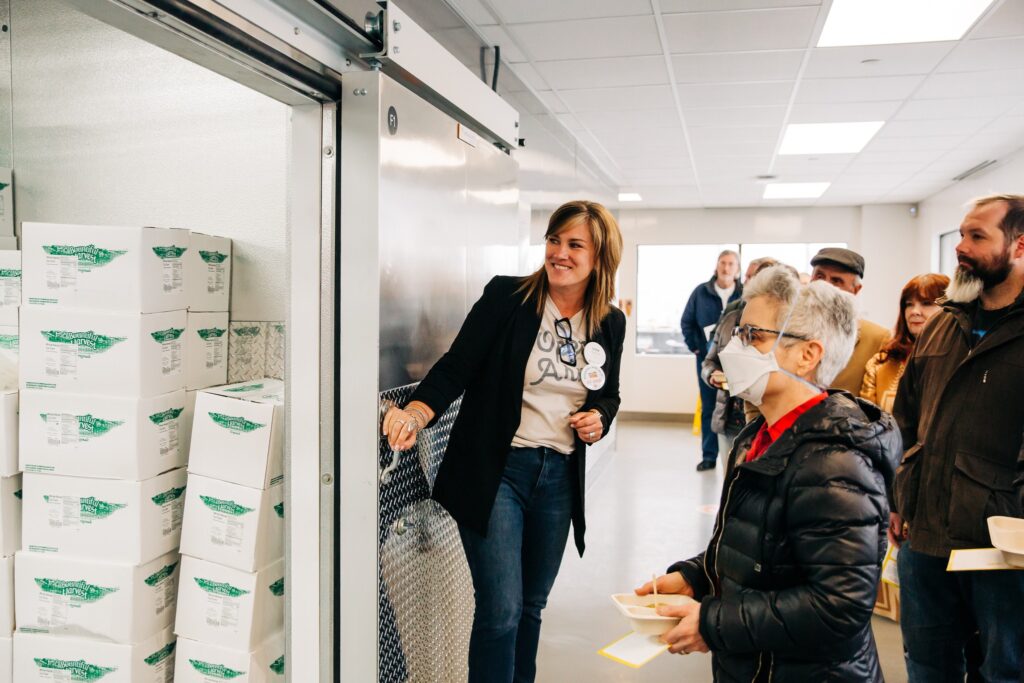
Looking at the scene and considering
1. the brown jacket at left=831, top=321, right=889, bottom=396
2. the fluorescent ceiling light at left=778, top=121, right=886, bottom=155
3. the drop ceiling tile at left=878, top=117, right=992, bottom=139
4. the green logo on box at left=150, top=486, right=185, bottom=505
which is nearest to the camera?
the green logo on box at left=150, top=486, right=185, bottom=505

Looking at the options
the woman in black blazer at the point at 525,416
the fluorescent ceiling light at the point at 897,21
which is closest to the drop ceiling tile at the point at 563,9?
the fluorescent ceiling light at the point at 897,21

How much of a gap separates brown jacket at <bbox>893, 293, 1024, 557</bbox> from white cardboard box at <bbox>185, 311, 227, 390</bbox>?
2.17 meters

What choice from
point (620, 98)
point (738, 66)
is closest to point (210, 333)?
point (738, 66)

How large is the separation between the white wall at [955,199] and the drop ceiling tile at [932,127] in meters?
0.55

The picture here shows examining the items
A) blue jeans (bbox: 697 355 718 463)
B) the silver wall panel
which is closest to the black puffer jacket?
the silver wall panel

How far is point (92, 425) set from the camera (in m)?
2.24

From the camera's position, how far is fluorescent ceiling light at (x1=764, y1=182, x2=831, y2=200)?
26.7 feet

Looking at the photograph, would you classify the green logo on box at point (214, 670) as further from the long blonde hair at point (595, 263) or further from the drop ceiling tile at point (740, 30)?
the drop ceiling tile at point (740, 30)

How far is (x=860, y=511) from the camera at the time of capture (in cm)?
125

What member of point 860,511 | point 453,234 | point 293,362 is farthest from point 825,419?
point 453,234

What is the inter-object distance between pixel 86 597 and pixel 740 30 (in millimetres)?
3412

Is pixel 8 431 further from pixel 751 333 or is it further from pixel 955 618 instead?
pixel 955 618

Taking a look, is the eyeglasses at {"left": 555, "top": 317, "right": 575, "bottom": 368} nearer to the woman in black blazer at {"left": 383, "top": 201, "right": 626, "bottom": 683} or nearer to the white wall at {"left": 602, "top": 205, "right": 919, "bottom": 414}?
the woman in black blazer at {"left": 383, "top": 201, "right": 626, "bottom": 683}

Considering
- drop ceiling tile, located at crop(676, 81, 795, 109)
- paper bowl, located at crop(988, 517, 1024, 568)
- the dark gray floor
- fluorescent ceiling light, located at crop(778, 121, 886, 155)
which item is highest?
fluorescent ceiling light, located at crop(778, 121, 886, 155)
